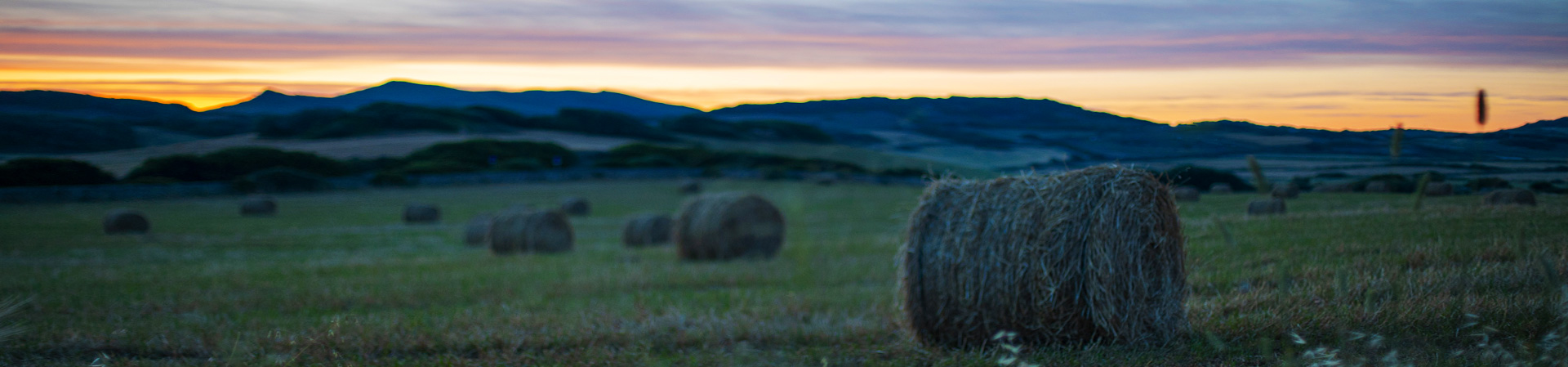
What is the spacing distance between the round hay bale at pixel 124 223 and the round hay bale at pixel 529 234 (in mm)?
12649

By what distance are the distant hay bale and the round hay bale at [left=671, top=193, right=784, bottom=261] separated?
11290mm

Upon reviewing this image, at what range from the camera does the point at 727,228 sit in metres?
17.2

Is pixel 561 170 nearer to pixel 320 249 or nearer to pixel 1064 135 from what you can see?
pixel 320 249

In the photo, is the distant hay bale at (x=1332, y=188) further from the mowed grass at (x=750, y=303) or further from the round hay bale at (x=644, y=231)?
the round hay bale at (x=644, y=231)

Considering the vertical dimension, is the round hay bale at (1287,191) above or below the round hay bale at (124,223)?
above

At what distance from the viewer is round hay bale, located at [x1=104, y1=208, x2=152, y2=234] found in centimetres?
2425

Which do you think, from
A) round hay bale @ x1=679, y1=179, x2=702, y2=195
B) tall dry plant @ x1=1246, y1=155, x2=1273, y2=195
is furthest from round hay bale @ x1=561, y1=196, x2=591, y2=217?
tall dry plant @ x1=1246, y1=155, x2=1273, y2=195

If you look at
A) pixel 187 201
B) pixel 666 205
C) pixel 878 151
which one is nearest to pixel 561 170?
pixel 666 205

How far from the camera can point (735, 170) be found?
48.4 m

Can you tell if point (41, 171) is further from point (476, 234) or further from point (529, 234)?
point (529, 234)

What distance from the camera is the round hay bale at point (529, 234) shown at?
19.5m

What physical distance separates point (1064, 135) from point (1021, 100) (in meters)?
0.98

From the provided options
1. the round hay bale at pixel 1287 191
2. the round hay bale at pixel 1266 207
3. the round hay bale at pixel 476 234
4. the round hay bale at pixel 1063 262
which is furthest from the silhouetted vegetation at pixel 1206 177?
the round hay bale at pixel 476 234

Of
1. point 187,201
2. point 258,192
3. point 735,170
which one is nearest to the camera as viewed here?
point 187,201
